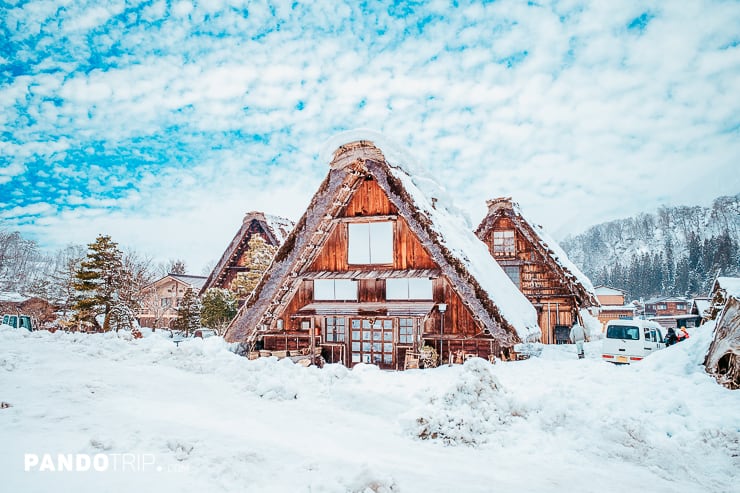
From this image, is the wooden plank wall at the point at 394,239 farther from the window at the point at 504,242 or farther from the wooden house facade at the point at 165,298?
the wooden house facade at the point at 165,298

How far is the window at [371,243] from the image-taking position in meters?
16.1

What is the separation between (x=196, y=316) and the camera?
Result: 28891 millimetres

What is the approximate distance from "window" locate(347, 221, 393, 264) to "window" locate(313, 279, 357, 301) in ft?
2.84

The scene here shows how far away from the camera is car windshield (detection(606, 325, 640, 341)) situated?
1656 centimetres

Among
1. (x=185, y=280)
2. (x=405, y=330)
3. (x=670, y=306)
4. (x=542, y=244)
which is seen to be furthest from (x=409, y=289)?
(x=670, y=306)

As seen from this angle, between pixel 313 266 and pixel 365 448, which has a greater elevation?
pixel 313 266

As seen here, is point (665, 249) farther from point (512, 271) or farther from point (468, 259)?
point (468, 259)

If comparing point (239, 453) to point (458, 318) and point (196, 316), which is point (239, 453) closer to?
point (458, 318)

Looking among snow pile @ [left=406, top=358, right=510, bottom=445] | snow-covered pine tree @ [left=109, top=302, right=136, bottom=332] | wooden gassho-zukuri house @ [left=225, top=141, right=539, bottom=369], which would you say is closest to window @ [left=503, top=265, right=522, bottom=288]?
wooden gassho-zukuri house @ [left=225, top=141, right=539, bottom=369]

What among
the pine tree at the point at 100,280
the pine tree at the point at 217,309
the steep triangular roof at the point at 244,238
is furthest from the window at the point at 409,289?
the pine tree at the point at 100,280

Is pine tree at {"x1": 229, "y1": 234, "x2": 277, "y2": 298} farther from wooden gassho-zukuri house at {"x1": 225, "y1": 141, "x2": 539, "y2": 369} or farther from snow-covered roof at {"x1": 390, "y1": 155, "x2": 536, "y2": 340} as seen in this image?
snow-covered roof at {"x1": 390, "y1": 155, "x2": 536, "y2": 340}

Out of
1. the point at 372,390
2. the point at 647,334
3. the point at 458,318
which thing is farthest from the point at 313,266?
the point at 647,334

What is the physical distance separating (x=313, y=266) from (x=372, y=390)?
31.0 ft

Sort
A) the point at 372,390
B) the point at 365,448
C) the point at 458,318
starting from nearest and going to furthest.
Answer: the point at 365,448
the point at 372,390
the point at 458,318
